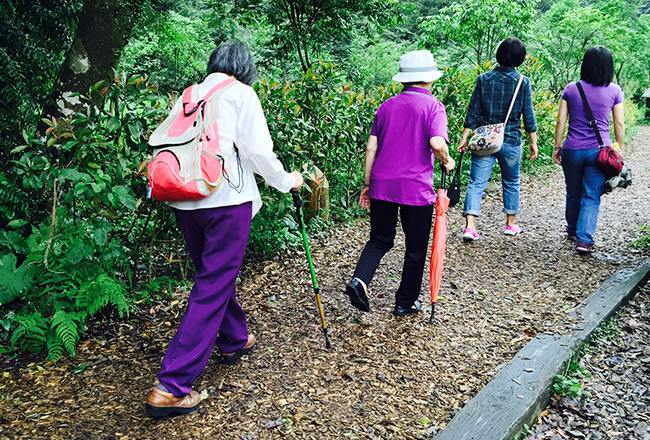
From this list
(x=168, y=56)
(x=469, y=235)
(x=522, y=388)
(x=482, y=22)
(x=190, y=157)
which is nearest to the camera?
(x=190, y=157)

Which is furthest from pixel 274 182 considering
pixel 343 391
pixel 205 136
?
pixel 343 391

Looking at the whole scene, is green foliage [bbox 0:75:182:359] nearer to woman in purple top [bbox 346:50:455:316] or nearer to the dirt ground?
the dirt ground

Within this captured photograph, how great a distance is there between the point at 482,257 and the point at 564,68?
62.9 ft

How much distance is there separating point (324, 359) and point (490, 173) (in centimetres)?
334

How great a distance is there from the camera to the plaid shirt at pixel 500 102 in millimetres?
5094

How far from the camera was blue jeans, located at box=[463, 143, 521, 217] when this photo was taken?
5.40m

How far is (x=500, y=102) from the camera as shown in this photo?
16.9ft

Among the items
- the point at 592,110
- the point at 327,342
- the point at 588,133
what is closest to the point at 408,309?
the point at 327,342

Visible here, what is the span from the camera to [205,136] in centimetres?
244

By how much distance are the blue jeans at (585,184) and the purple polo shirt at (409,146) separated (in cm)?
240

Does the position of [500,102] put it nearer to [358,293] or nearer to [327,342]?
[358,293]

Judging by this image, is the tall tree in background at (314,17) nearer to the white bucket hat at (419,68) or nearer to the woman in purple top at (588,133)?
the woman in purple top at (588,133)

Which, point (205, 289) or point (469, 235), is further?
point (469, 235)

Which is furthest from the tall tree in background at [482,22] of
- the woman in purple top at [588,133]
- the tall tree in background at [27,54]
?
the tall tree in background at [27,54]
